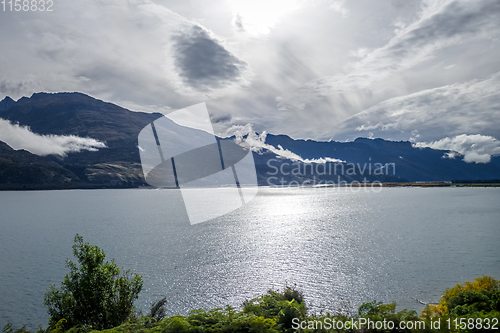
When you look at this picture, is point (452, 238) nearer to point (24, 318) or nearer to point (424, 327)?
point (424, 327)

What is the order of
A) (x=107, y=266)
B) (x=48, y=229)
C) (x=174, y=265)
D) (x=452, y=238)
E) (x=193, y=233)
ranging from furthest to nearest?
(x=48, y=229)
(x=193, y=233)
(x=452, y=238)
(x=174, y=265)
(x=107, y=266)

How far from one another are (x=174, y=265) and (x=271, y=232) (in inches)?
1311

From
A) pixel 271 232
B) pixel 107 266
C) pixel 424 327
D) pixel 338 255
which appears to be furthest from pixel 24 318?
pixel 271 232

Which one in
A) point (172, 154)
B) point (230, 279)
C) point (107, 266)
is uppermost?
point (172, 154)

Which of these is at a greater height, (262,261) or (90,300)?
(90,300)

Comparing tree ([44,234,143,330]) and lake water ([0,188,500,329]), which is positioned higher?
tree ([44,234,143,330])

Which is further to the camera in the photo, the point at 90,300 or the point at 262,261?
the point at 262,261

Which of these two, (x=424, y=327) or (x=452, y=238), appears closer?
(x=424, y=327)

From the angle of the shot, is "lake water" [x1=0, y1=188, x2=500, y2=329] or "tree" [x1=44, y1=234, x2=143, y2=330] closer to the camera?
"tree" [x1=44, y1=234, x2=143, y2=330]

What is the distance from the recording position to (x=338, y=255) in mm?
46219

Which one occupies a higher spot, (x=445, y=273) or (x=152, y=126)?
(x=152, y=126)

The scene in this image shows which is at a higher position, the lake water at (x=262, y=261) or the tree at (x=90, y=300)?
the tree at (x=90, y=300)

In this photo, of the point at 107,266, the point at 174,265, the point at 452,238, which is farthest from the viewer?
the point at 452,238

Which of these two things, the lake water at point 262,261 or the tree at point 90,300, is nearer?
the tree at point 90,300
